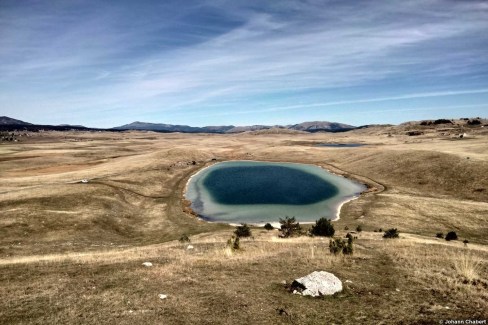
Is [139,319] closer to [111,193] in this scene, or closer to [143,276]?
[143,276]

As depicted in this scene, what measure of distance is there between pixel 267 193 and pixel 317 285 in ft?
255

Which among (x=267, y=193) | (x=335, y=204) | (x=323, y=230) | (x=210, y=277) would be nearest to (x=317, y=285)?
(x=210, y=277)

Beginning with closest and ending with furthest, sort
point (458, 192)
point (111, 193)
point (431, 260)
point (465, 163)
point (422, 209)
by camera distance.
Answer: point (431, 260)
point (422, 209)
point (111, 193)
point (458, 192)
point (465, 163)

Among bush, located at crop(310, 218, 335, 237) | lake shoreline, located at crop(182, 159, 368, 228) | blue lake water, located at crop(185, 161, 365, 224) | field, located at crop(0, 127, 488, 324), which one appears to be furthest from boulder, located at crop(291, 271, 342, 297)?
blue lake water, located at crop(185, 161, 365, 224)

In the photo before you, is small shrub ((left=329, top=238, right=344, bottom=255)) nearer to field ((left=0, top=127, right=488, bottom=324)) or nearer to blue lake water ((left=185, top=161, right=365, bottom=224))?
field ((left=0, top=127, right=488, bottom=324))

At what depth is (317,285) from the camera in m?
17.2

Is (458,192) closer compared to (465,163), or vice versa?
(458,192)

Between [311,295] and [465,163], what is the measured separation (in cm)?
9520

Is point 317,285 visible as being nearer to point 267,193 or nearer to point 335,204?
point 335,204

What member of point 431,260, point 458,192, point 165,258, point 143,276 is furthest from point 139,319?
point 458,192

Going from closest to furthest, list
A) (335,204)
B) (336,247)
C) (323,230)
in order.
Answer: (336,247), (323,230), (335,204)

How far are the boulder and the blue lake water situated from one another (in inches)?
1947

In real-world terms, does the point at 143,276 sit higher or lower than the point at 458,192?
higher

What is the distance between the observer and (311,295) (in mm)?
16766
